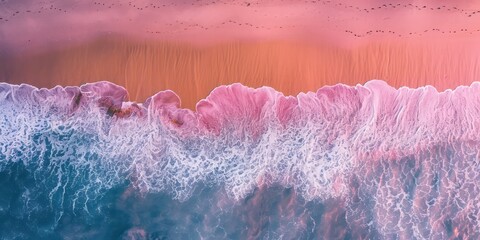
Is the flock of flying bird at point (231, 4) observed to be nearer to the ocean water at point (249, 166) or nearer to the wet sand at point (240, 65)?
the wet sand at point (240, 65)

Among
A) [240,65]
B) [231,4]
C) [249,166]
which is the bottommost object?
[249,166]

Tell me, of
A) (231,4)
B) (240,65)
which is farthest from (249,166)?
(231,4)

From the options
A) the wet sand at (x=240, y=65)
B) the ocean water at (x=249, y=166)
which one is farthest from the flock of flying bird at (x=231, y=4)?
the ocean water at (x=249, y=166)

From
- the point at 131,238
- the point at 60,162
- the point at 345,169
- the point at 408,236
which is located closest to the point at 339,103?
the point at 345,169

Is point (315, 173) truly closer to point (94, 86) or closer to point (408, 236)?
point (408, 236)

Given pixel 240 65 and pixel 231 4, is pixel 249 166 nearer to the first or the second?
pixel 240 65

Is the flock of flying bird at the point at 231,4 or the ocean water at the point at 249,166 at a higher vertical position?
the flock of flying bird at the point at 231,4
